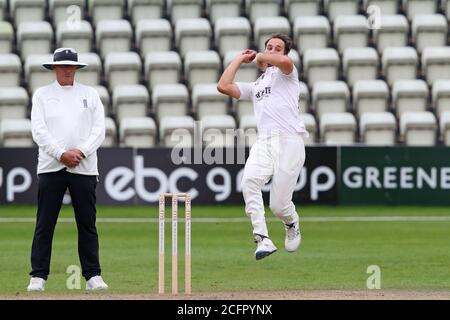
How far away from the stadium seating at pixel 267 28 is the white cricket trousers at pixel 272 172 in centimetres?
1219

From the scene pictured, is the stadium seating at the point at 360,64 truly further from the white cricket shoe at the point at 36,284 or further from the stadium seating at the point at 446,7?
the white cricket shoe at the point at 36,284

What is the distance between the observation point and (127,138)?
70.3ft

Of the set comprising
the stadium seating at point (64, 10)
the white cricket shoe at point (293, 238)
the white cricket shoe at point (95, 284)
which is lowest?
the white cricket shoe at point (95, 284)

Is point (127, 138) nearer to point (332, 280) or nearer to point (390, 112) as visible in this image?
point (390, 112)

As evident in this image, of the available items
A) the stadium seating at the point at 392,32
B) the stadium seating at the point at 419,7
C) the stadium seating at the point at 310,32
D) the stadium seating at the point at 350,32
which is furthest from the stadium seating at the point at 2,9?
the stadium seating at the point at 419,7

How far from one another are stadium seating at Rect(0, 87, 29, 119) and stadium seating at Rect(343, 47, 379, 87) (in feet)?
18.7

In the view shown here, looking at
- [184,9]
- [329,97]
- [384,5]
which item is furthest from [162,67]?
[384,5]

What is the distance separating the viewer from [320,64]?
2291 cm

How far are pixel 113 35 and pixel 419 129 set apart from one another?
5.71 meters

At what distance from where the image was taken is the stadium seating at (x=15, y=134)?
21219mm

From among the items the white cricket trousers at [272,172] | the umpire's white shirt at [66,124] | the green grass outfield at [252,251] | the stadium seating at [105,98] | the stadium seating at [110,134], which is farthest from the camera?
the stadium seating at [105,98]

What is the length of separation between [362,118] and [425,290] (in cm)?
1154

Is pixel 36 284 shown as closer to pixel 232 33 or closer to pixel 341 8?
pixel 232 33
